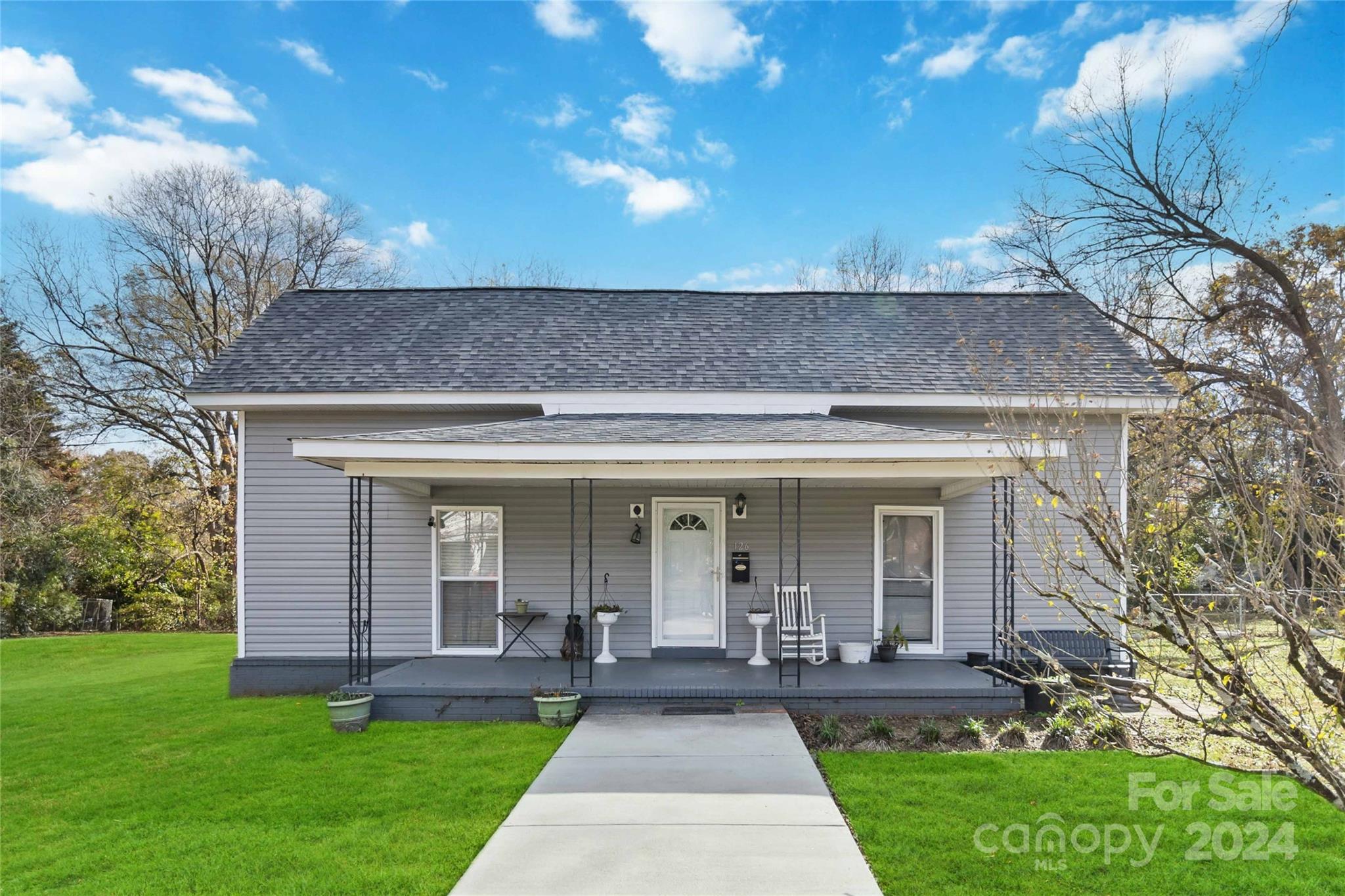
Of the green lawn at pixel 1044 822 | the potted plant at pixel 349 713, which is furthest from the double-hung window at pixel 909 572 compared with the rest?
the potted plant at pixel 349 713

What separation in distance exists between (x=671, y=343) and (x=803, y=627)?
4.18 metres

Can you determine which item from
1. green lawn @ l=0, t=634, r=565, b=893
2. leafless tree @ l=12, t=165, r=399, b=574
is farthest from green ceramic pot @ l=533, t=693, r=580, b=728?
leafless tree @ l=12, t=165, r=399, b=574

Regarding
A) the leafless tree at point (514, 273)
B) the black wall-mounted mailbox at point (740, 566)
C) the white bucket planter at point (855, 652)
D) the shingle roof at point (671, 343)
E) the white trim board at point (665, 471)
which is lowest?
the white bucket planter at point (855, 652)

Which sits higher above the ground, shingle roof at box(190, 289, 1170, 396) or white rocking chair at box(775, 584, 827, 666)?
shingle roof at box(190, 289, 1170, 396)

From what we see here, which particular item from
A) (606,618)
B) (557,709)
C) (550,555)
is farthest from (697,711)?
(550,555)

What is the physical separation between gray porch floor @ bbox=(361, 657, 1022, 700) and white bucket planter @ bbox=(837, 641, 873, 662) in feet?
0.33

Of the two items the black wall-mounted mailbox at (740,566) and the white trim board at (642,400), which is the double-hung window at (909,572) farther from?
the black wall-mounted mailbox at (740,566)

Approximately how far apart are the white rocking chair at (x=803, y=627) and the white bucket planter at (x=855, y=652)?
22 centimetres

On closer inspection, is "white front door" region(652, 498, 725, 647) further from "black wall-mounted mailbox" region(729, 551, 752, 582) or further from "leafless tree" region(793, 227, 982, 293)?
"leafless tree" region(793, 227, 982, 293)

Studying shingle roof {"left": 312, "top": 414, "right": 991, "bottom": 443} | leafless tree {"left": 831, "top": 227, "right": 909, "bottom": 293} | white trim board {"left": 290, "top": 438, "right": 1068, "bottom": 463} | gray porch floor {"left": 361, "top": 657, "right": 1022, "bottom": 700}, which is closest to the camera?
white trim board {"left": 290, "top": 438, "right": 1068, "bottom": 463}

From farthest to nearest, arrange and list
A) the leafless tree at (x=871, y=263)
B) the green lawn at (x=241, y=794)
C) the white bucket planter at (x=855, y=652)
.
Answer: the leafless tree at (x=871, y=263) → the white bucket planter at (x=855, y=652) → the green lawn at (x=241, y=794)

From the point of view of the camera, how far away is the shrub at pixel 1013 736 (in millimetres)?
6594

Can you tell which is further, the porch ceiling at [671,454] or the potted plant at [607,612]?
the potted plant at [607,612]

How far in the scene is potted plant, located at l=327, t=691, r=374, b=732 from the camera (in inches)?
278
